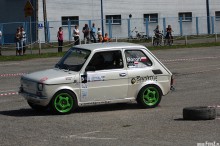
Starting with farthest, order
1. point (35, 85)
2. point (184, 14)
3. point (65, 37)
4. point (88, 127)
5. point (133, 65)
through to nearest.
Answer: point (184, 14) → point (65, 37) → point (133, 65) → point (35, 85) → point (88, 127)

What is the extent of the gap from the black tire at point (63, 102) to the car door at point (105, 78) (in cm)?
28

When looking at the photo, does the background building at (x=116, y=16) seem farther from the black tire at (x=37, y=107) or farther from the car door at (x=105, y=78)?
the car door at (x=105, y=78)

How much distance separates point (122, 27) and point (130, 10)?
2850 mm

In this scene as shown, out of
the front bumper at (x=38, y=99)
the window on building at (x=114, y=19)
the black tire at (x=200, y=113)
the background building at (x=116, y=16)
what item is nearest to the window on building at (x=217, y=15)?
the background building at (x=116, y=16)

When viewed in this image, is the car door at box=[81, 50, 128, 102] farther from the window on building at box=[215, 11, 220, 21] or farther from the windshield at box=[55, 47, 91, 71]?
the window on building at box=[215, 11, 220, 21]

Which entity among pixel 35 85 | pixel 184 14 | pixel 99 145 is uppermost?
pixel 184 14

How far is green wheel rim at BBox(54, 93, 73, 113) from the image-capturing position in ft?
42.7

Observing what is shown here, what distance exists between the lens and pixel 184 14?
6181 centimetres

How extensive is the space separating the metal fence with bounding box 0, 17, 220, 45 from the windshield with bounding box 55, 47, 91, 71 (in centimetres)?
3263

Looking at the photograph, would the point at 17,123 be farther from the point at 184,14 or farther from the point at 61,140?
the point at 184,14

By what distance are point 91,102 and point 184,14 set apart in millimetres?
49520

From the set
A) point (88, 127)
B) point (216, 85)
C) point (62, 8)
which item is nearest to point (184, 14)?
point (62, 8)

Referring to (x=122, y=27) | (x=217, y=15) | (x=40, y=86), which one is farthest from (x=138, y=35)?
(x=40, y=86)

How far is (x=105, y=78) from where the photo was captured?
44.2 ft
